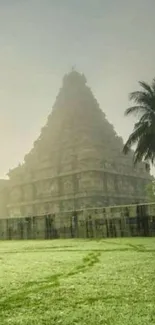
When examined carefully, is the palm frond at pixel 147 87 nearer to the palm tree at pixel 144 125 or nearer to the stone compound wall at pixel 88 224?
the palm tree at pixel 144 125

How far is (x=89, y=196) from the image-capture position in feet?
108

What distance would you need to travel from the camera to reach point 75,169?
35062 millimetres

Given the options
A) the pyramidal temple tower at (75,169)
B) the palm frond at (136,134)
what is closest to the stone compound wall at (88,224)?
the palm frond at (136,134)

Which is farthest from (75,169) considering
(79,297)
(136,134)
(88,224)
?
(79,297)

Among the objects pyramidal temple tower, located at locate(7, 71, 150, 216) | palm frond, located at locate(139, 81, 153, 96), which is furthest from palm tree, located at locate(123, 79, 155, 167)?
pyramidal temple tower, located at locate(7, 71, 150, 216)

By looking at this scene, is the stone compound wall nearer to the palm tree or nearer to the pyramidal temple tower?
the palm tree

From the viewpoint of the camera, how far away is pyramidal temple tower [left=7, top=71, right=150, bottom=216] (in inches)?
1341

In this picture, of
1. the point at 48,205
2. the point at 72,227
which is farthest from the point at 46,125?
the point at 72,227

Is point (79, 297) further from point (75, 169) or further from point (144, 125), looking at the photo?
point (75, 169)

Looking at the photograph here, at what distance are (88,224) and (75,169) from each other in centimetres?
2401

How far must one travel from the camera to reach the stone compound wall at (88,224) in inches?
389

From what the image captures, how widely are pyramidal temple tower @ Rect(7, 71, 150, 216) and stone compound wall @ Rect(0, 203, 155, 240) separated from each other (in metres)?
20.1

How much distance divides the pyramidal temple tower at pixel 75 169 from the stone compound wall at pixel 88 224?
2011 cm

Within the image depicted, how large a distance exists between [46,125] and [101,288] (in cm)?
4434
